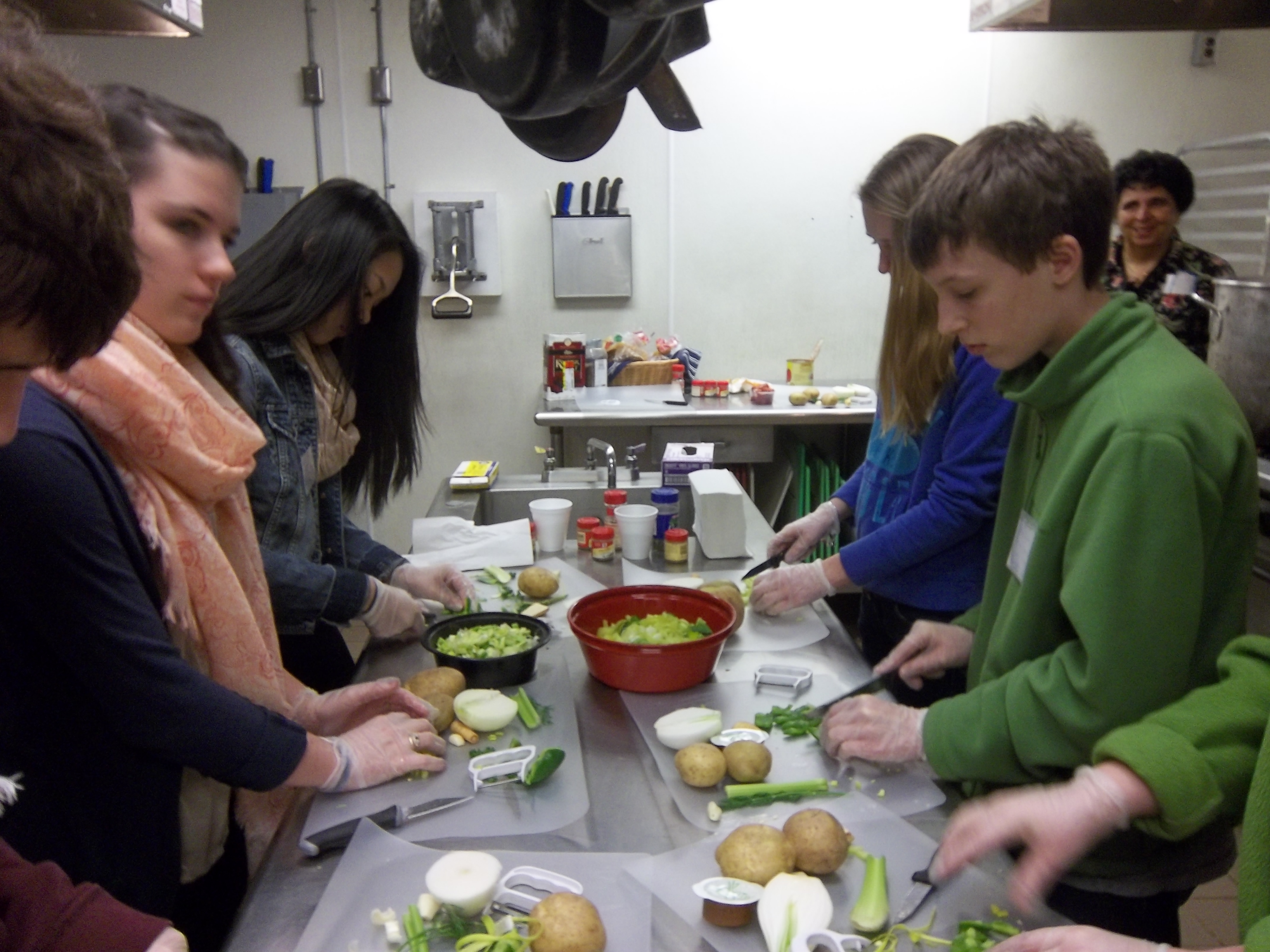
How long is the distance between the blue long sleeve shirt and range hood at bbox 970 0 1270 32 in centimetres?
173

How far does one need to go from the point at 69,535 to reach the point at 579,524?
1.24m

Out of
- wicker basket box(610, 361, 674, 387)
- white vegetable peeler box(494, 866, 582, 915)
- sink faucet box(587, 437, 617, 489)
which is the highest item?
wicker basket box(610, 361, 674, 387)

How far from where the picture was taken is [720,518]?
1.98 metres

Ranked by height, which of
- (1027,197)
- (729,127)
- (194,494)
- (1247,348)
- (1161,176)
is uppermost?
(729,127)

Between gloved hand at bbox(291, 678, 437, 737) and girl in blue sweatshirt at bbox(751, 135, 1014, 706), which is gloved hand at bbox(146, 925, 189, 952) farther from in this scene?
girl in blue sweatshirt at bbox(751, 135, 1014, 706)

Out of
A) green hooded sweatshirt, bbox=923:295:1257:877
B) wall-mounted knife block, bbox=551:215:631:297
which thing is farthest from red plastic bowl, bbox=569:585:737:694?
wall-mounted knife block, bbox=551:215:631:297

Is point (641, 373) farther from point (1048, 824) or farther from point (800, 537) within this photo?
point (1048, 824)

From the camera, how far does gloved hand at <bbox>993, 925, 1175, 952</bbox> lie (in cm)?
79

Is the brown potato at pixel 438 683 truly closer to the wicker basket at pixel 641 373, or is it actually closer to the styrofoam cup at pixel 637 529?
the styrofoam cup at pixel 637 529

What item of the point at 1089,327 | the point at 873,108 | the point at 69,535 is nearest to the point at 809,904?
the point at 1089,327

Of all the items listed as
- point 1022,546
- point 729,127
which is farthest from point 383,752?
point 729,127

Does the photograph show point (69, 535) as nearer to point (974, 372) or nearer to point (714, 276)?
point (974, 372)

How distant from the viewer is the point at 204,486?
1.18m

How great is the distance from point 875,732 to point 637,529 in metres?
0.93
